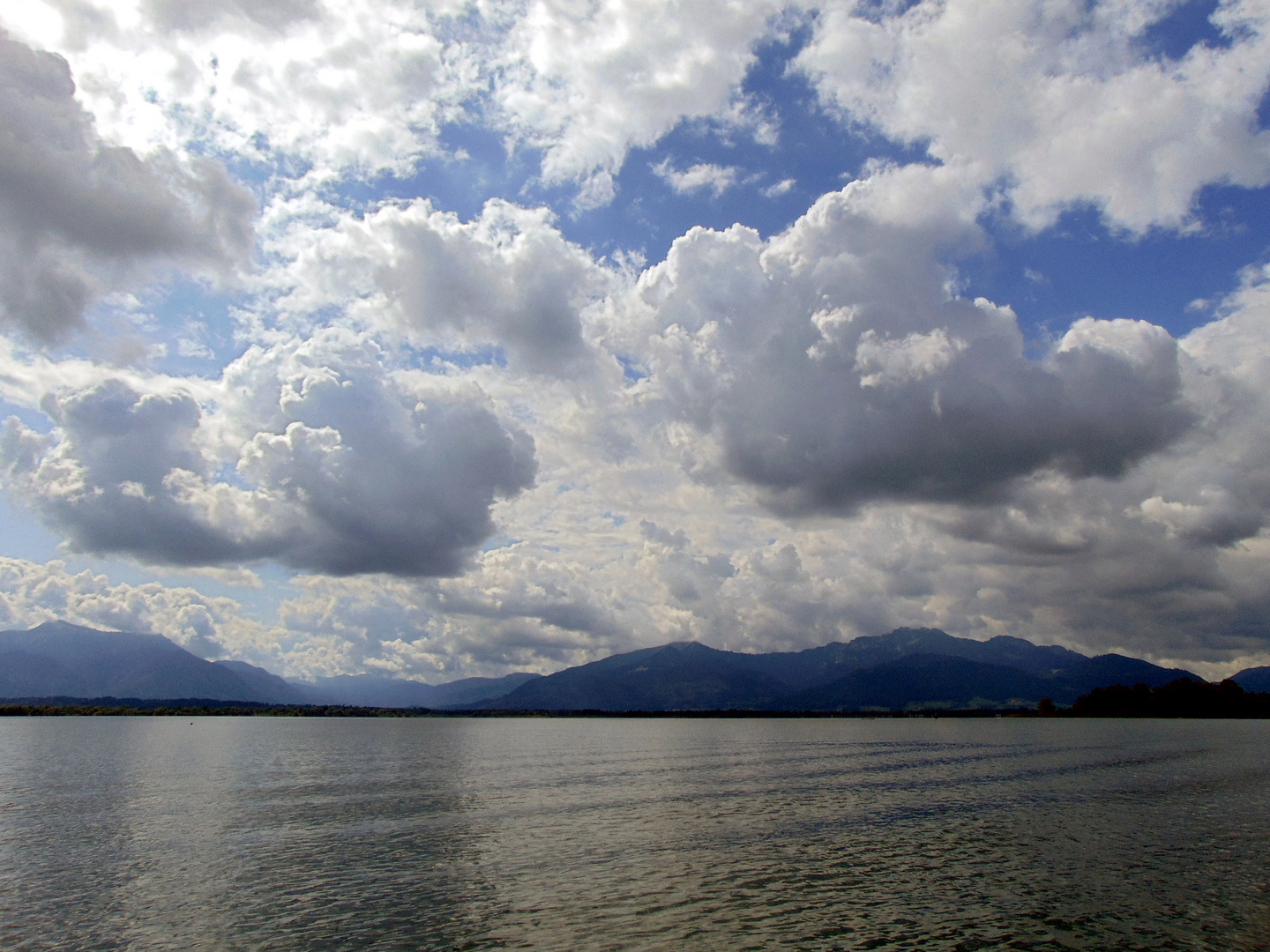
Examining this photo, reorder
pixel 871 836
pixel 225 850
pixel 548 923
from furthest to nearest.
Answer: pixel 871 836
pixel 225 850
pixel 548 923

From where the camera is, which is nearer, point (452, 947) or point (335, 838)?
point (452, 947)


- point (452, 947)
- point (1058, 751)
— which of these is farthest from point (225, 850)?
point (1058, 751)

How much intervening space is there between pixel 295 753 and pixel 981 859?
152m

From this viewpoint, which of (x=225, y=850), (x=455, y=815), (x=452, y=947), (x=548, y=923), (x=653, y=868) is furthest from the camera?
(x=455, y=815)

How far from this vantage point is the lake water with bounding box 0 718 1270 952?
36.4 metres

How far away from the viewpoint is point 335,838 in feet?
198

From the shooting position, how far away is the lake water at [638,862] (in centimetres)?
3644

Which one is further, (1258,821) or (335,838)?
(1258,821)

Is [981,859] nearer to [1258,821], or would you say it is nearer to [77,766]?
[1258,821]

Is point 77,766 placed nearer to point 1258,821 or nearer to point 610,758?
point 610,758

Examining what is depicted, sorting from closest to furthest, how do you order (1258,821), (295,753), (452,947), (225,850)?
(452,947) < (225,850) < (1258,821) < (295,753)

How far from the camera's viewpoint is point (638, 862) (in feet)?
167

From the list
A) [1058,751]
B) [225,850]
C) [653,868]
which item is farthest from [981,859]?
[1058,751]

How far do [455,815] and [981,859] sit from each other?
47639 millimetres
